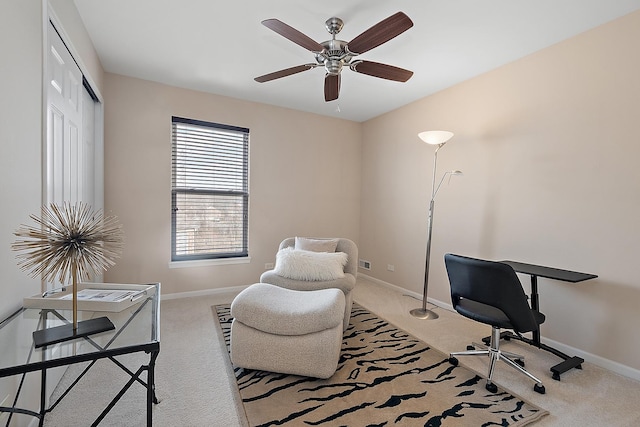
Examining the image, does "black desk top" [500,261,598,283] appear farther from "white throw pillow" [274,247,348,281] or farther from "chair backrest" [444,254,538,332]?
"white throw pillow" [274,247,348,281]

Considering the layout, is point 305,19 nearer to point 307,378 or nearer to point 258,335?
point 258,335

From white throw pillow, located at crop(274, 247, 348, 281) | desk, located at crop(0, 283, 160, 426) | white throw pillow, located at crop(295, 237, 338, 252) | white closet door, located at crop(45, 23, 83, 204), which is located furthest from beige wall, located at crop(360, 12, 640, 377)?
white closet door, located at crop(45, 23, 83, 204)

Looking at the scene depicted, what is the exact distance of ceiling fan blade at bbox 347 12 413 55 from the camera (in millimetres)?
1676

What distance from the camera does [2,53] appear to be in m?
1.24

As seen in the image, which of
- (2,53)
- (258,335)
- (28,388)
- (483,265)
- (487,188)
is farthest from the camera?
(487,188)

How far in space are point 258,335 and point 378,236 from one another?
9.56 ft

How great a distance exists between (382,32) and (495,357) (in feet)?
7.60

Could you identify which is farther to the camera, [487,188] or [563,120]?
[487,188]

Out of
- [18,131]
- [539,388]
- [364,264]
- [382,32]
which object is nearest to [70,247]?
[18,131]

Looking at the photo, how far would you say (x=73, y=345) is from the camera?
1136 mm

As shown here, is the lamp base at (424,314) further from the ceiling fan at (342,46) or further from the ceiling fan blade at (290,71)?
the ceiling fan blade at (290,71)

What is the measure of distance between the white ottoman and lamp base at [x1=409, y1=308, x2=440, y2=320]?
1.49 meters

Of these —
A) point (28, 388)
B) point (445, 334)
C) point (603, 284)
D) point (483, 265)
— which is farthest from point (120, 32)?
point (603, 284)

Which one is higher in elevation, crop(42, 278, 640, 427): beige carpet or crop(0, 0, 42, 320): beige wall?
crop(0, 0, 42, 320): beige wall
